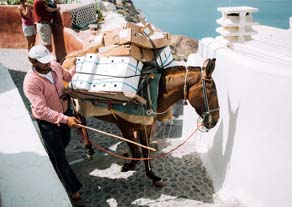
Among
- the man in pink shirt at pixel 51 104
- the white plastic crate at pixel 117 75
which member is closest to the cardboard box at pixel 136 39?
the white plastic crate at pixel 117 75

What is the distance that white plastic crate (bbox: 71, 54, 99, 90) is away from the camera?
15.0ft

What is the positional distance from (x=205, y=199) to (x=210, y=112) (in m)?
1.28

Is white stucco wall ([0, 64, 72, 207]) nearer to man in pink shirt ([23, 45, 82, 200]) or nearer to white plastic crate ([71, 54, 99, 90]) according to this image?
man in pink shirt ([23, 45, 82, 200])

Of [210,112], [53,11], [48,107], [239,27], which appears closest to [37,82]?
[48,107]

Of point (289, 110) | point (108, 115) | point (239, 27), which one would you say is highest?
point (239, 27)

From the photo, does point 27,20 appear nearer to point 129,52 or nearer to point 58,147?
point 129,52

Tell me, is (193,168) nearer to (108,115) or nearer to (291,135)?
(108,115)

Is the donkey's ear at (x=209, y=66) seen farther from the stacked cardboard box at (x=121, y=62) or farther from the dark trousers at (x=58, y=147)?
the dark trousers at (x=58, y=147)

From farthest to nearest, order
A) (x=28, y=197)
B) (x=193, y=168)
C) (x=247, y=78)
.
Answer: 1. (x=193, y=168)
2. (x=247, y=78)
3. (x=28, y=197)

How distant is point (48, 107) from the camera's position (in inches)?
160

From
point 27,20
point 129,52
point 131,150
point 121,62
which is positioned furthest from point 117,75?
point 27,20

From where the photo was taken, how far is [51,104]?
4242mm

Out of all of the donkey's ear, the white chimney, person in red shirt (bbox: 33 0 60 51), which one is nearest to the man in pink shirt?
the donkey's ear

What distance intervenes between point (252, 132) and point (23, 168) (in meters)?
2.62
